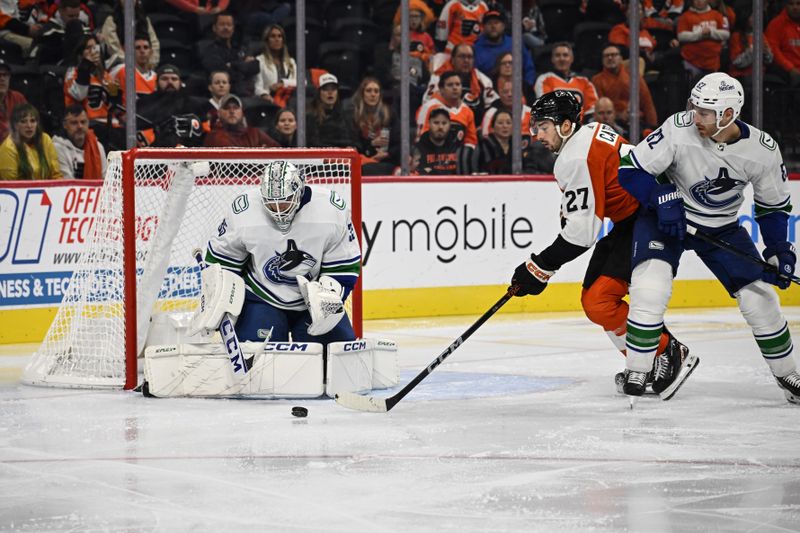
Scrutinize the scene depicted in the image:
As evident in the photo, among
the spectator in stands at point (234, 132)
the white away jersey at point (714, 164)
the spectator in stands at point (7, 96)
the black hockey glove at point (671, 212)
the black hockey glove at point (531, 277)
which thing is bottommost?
the black hockey glove at point (531, 277)

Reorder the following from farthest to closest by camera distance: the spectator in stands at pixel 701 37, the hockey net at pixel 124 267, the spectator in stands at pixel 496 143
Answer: the spectator in stands at pixel 701 37 → the spectator in stands at pixel 496 143 → the hockey net at pixel 124 267

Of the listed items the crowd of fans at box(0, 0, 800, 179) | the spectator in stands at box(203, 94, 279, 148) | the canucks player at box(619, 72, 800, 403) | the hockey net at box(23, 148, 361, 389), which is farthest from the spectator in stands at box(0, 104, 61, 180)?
the canucks player at box(619, 72, 800, 403)

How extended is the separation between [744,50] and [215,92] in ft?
11.9

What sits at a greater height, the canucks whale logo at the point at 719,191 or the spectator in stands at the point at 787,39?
the spectator in stands at the point at 787,39

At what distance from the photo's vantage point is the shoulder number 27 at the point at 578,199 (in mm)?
4309

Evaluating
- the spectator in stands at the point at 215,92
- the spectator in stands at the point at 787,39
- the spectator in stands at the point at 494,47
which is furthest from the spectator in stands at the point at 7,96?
the spectator in stands at the point at 787,39

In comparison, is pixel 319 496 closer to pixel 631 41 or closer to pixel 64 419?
pixel 64 419

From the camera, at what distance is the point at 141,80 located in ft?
23.0

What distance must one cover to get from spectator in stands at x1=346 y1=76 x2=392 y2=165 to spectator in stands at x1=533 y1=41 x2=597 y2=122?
1146 millimetres

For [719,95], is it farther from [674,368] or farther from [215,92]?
[215,92]

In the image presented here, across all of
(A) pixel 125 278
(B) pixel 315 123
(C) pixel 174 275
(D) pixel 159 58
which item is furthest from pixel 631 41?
(A) pixel 125 278

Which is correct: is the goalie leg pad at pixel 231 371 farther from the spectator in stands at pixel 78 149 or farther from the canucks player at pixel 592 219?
the spectator in stands at pixel 78 149

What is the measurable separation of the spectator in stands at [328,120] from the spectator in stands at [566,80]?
1.38 metres

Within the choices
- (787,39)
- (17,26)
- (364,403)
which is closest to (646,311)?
(364,403)
